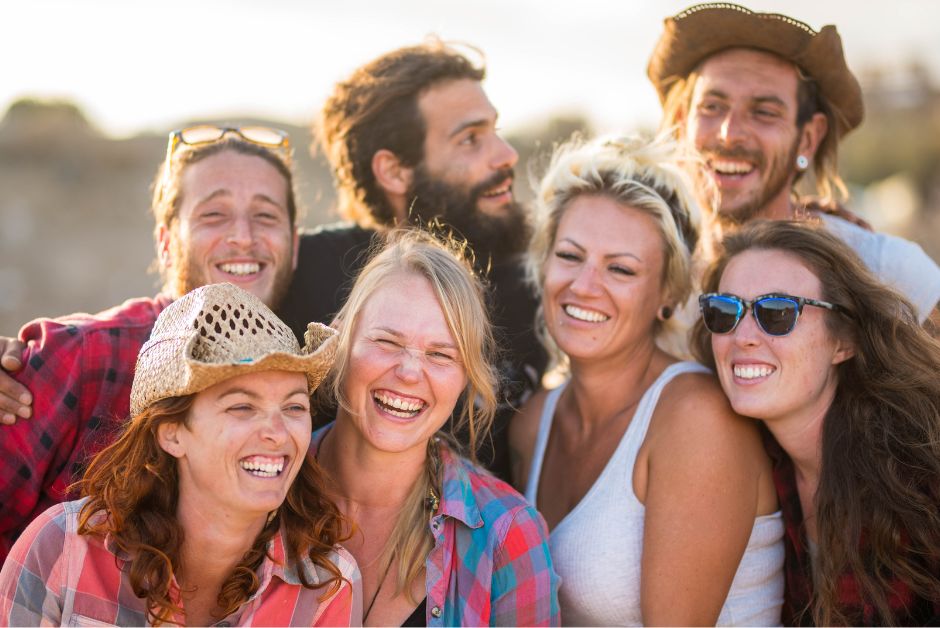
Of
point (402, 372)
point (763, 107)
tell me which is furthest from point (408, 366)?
point (763, 107)

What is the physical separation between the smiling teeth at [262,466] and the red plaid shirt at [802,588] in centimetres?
208

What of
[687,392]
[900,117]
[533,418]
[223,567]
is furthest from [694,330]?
[900,117]

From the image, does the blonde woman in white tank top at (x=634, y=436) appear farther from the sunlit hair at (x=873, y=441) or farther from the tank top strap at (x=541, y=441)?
the sunlit hair at (x=873, y=441)

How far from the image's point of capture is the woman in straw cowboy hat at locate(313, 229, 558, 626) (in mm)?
3244

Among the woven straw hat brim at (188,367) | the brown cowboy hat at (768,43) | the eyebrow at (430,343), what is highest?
the brown cowboy hat at (768,43)

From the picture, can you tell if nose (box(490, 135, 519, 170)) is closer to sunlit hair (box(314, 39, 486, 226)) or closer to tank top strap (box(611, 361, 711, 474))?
sunlit hair (box(314, 39, 486, 226))

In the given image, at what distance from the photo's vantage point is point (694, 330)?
4250mm

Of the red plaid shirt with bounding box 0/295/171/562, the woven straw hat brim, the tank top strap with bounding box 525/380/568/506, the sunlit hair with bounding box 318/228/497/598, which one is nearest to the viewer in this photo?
the woven straw hat brim

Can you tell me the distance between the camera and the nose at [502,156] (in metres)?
5.57

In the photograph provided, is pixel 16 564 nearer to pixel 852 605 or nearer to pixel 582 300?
pixel 582 300

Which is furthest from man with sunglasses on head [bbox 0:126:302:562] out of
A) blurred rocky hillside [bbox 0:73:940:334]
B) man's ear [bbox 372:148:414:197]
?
blurred rocky hillside [bbox 0:73:940:334]

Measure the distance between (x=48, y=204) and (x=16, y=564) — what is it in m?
21.6

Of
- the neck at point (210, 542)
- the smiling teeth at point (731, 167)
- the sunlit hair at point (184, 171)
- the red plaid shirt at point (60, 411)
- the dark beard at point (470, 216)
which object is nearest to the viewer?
the neck at point (210, 542)

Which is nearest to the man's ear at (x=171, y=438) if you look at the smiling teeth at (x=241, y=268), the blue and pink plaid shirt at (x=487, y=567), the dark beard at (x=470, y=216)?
the blue and pink plaid shirt at (x=487, y=567)
